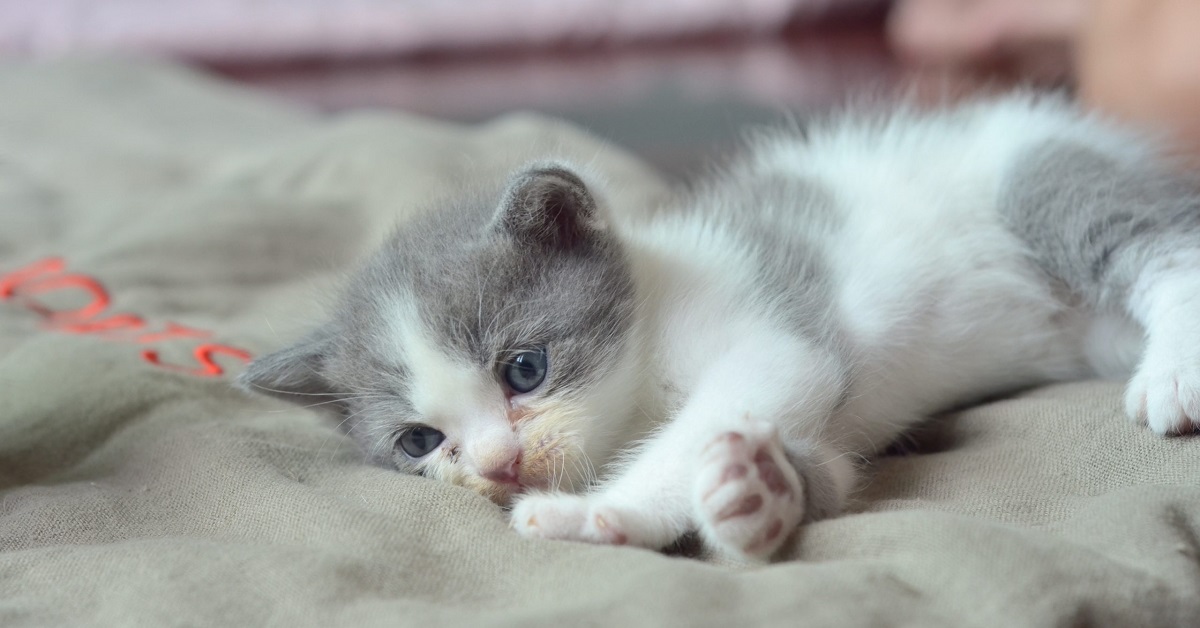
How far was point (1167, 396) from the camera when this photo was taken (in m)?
1.25

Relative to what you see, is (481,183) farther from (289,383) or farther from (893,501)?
(893,501)

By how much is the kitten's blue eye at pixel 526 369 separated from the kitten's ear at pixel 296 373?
1.08 ft

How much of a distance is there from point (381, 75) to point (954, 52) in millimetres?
2694

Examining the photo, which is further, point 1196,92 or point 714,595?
point 1196,92

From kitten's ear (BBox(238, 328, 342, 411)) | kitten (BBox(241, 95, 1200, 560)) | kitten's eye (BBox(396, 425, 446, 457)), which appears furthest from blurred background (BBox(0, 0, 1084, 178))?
kitten's eye (BBox(396, 425, 446, 457))

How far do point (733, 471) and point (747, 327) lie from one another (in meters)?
0.30

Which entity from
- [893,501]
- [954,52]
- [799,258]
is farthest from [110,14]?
[893,501]

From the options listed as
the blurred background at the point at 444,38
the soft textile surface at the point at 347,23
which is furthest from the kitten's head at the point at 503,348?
the soft textile surface at the point at 347,23

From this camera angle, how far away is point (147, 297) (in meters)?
2.10

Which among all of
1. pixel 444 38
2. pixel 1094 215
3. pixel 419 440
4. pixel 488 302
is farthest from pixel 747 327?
pixel 444 38

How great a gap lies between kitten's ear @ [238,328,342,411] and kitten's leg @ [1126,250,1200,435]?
3.60 feet

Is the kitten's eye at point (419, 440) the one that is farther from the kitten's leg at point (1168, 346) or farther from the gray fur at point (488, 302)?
the kitten's leg at point (1168, 346)

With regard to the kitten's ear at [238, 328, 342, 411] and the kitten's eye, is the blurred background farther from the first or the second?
→ the kitten's eye

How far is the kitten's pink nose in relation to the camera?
125 centimetres
